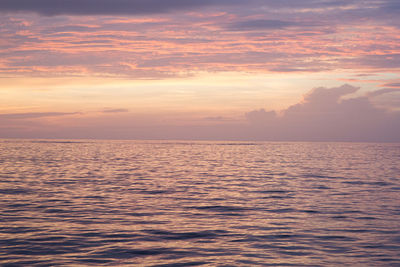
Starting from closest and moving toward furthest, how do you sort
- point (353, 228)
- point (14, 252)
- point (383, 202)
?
point (14, 252), point (353, 228), point (383, 202)

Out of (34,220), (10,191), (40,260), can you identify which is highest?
(10,191)

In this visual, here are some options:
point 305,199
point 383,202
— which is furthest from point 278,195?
point 383,202

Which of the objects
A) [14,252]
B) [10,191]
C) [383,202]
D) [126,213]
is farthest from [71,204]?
[383,202]

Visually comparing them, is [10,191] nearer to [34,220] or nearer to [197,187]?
[34,220]

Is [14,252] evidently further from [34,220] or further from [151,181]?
[151,181]

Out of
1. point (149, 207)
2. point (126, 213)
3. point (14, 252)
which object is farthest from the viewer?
point (149, 207)

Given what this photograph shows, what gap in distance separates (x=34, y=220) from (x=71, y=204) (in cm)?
510

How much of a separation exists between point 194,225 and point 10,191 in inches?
695

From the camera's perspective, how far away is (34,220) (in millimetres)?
20828

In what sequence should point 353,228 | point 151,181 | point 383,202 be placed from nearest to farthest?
point 353,228, point 383,202, point 151,181

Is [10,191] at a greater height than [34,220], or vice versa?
[10,191]

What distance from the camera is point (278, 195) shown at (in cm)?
3164

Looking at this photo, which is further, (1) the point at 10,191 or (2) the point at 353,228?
(1) the point at 10,191

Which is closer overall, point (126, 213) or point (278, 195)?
point (126, 213)
